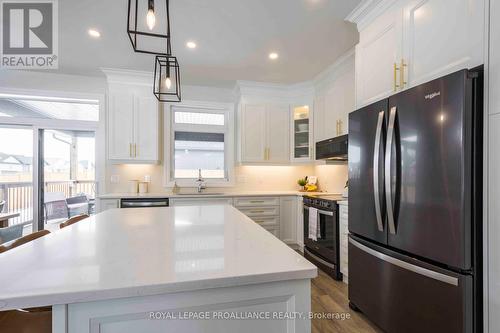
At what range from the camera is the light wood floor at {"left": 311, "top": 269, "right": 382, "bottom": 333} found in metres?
1.85

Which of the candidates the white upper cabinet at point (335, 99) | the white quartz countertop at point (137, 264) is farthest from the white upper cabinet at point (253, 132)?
the white quartz countertop at point (137, 264)

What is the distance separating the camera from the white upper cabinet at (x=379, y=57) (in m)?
1.75

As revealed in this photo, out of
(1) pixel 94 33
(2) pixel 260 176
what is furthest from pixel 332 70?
(1) pixel 94 33

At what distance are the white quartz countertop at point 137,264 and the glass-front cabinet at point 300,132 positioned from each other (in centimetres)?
288

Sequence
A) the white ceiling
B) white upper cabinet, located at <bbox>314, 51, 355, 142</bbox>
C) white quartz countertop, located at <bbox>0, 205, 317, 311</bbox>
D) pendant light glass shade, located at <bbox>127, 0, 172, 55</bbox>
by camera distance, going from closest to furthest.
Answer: white quartz countertop, located at <bbox>0, 205, 317, 311</bbox>, pendant light glass shade, located at <bbox>127, 0, 172, 55</bbox>, the white ceiling, white upper cabinet, located at <bbox>314, 51, 355, 142</bbox>

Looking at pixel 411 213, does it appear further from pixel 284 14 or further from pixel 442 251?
pixel 284 14

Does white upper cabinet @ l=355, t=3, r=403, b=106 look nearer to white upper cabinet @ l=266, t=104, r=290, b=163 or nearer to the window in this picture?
white upper cabinet @ l=266, t=104, r=290, b=163

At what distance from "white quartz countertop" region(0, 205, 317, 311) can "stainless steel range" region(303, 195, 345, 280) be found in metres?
1.72

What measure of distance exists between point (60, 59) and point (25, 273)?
337cm

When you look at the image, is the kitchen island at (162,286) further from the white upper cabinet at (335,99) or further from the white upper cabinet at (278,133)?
the white upper cabinet at (278,133)

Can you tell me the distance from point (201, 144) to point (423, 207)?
3.41m

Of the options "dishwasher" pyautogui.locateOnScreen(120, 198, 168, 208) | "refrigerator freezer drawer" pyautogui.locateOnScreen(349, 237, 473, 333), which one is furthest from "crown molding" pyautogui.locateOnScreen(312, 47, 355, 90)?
"dishwasher" pyautogui.locateOnScreen(120, 198, 168, 208)

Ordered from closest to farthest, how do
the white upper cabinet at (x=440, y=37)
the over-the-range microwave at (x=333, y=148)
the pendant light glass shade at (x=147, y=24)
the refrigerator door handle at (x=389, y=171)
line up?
1. the white upper cabinet at (x=440, y=37)
2. the refrigerator door handle at (x=389, y=171)
3. the pendant light glass shade at (x=147, y=24)
4. the over-the-range microwave at (x=333, y=148)

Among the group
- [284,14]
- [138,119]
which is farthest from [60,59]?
[284,14]
